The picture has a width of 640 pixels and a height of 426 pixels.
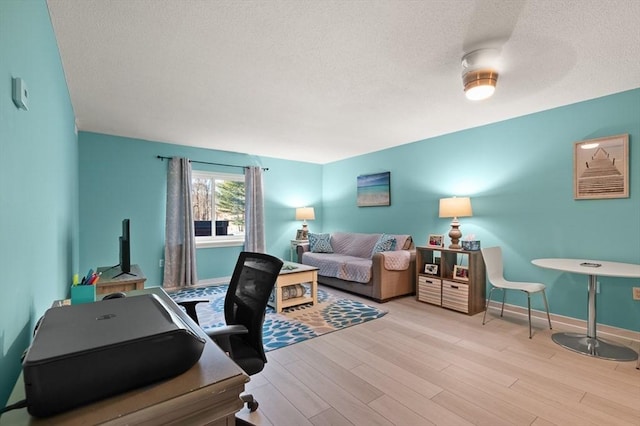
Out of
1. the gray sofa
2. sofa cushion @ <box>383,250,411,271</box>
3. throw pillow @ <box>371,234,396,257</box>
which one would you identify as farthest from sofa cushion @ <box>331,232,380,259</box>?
sofa cushion @ <box>383,250,411,271</box>

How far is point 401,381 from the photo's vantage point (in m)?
2.11

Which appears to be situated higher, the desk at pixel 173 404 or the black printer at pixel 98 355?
the black printer at pixel 98 355

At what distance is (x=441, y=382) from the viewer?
2.10 m

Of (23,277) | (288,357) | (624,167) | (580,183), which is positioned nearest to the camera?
(23,277)

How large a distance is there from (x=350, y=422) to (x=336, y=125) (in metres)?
3.18

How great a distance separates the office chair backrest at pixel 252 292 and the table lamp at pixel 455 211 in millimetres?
2790

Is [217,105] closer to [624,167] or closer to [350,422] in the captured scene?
[350,422]

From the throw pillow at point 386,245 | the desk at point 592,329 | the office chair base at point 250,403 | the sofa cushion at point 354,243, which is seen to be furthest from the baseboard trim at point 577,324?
the office chair base at point 250,403

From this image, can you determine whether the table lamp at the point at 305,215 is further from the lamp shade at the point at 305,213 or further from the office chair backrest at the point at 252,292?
the office chair backrest at the point at 252,292

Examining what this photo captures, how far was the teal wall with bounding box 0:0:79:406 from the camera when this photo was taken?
851 millimetres

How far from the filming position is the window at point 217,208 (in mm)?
5133

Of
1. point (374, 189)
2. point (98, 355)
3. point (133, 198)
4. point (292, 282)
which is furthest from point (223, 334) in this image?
point (374, 189)

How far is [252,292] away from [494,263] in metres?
2.96

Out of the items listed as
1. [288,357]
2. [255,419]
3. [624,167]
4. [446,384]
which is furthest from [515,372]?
[624,167]
